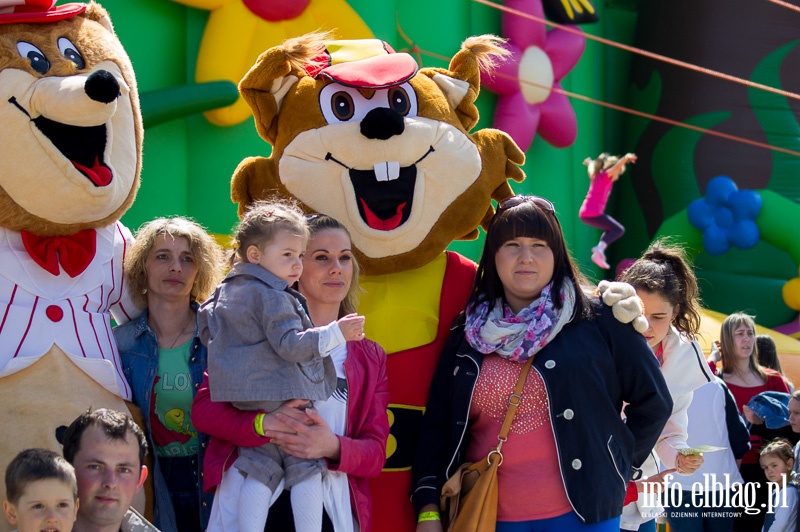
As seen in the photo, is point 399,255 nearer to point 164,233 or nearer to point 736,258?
Answer: point 164,233

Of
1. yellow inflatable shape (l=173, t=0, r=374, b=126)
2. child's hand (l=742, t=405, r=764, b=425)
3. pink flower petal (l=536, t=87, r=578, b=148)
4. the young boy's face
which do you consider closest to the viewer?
the young boy's face

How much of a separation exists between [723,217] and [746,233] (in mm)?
287

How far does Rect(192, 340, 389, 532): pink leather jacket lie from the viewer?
9.57ft

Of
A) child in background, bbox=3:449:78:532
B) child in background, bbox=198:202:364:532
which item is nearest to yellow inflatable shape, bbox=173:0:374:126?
child in background, bbox=198:202:364:532

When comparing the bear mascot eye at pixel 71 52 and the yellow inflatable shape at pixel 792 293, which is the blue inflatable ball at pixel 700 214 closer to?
the yellow inflatable shape at pixel 792 293

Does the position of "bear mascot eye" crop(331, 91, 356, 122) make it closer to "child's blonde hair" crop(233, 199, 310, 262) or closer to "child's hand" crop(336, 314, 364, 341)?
"child's blonde hair" crop(233, 199, 310, 262)

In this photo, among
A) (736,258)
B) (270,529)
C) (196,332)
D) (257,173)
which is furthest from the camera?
(736,258)

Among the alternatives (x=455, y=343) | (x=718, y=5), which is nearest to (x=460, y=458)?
(x=455, y=343)

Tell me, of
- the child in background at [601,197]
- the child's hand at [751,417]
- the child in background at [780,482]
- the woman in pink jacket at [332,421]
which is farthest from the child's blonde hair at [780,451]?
the child in background at [601,197]

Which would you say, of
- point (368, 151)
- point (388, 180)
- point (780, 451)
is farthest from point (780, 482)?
point (368, 151)

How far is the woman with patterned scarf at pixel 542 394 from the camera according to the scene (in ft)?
10.1

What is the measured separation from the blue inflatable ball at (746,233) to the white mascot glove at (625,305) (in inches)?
297

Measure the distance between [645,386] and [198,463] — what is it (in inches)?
58.1

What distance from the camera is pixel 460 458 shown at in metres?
Answer: 3.25
